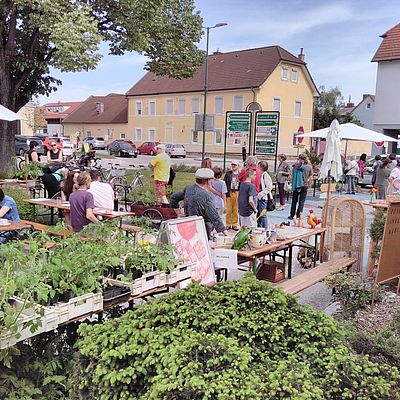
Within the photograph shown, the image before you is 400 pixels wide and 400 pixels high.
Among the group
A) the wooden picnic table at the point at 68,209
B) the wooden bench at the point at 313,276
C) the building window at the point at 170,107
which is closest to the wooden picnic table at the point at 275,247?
the wooden bench at the point at 313,276

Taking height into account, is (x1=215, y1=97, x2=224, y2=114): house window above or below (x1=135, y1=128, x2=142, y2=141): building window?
above

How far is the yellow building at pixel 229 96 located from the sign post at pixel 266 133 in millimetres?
24736

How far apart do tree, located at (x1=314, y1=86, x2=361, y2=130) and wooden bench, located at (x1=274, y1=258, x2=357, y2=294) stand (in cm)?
4231

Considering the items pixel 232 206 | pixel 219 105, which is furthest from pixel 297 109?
pixel 232 206

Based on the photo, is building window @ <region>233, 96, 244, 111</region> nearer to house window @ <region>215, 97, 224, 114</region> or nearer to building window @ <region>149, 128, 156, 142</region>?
house window @ <region>215, 97, 224, 114</region>

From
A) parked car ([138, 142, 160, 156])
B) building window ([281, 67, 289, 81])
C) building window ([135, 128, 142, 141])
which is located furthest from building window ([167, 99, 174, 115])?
building window ([281, 67, 289, 81])

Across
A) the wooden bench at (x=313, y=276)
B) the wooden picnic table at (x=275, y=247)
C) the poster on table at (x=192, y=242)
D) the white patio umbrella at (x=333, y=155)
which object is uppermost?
the white patio umbrella at (x=333, y=155)

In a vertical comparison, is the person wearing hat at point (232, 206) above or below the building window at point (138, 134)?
below

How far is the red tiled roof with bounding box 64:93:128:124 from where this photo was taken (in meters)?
55.4

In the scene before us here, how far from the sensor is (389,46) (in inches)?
1117

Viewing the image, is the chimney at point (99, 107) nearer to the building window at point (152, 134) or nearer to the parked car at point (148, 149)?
the building window at point (152, 134)

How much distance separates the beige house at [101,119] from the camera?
180 ft

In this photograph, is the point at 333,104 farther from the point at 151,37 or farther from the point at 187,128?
the point at 151,37

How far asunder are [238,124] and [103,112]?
45.1 m
